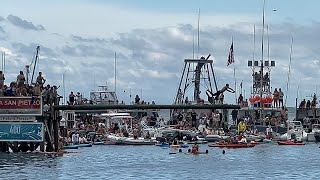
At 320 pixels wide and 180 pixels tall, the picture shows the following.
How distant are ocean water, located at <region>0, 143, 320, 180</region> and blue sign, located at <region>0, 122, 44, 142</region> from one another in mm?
1353

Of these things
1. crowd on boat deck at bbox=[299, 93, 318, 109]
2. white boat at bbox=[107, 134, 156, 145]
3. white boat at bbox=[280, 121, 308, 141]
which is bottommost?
white boat at bbox=[107, 134, 156, 145]

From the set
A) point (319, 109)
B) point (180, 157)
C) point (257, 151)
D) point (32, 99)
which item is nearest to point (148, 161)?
point (180, 157)

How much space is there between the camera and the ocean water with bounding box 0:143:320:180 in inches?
2112

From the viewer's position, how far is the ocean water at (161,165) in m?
53.7

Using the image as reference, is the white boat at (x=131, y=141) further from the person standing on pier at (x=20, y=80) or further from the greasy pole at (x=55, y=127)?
the person standing on pier at (x=20, y=80)

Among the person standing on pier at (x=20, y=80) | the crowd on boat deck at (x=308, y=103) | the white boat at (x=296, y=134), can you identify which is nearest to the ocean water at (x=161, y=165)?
the person standing on pier at (x=20, y=80)

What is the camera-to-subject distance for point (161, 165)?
6238 centimetres

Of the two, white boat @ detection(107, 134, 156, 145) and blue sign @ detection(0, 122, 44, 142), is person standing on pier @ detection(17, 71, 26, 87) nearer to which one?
blue sign @ detection(0, 122, 44, 142)

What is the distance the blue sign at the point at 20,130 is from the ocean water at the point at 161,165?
53.3 inches

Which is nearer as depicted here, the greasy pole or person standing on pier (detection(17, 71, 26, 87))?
person standing on pier (detection(17, 71, 26, 87))

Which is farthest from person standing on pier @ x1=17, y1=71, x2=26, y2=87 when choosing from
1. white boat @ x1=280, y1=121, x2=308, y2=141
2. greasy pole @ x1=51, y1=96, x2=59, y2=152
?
white boat @ x1=280, y1=121, x2=308, y2=141

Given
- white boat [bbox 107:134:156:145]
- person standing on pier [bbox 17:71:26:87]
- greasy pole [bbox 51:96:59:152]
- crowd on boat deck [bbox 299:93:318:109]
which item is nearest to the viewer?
person standing on pier [bbox 17:71:26:87]

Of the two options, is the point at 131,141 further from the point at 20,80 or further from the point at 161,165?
the point at 161,165

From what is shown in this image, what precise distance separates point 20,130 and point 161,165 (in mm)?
10200
